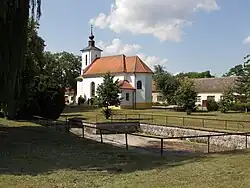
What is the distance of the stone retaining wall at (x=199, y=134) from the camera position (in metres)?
21.3

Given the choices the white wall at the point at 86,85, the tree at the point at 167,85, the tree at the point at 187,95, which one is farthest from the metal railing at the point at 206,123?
the tree at the point at 167,85

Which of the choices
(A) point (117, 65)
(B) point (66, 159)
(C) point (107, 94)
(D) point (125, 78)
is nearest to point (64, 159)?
(B) point (66, 159)

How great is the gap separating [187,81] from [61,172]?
41200mm

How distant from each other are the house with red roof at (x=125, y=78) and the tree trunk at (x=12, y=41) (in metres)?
44.8

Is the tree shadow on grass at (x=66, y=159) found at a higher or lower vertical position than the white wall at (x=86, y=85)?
lower

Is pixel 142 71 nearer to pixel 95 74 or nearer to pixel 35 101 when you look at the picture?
pixel 95 74

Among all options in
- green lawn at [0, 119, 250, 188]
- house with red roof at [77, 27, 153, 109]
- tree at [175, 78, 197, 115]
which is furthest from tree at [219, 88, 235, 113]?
green lawn at [0, 119, 250, 188]

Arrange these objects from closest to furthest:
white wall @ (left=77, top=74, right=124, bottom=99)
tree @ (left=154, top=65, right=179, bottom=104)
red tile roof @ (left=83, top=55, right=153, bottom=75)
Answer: red tile roof @ (left=83, top=55, right=153, bottom=75)
white wall @ (left=77, top=74, right=124, bottom=99)
tree @ (left=154, top=65, right=179, bottom=104)

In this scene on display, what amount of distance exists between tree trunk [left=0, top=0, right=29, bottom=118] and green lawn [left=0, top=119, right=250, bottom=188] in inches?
107

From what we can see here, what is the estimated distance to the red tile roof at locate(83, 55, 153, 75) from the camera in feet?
210

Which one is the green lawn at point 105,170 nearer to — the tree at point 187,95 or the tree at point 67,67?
the tree at point 187,95

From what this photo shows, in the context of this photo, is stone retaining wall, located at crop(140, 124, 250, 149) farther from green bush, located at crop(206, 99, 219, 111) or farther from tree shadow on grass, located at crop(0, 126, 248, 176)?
green bush, located at crop(206, 99, 219, 111)

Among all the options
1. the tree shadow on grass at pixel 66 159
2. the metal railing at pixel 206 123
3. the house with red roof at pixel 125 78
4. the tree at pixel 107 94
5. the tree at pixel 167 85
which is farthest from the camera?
the tree at pixel 167 85

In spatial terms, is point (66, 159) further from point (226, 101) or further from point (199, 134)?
point (226, 101)
